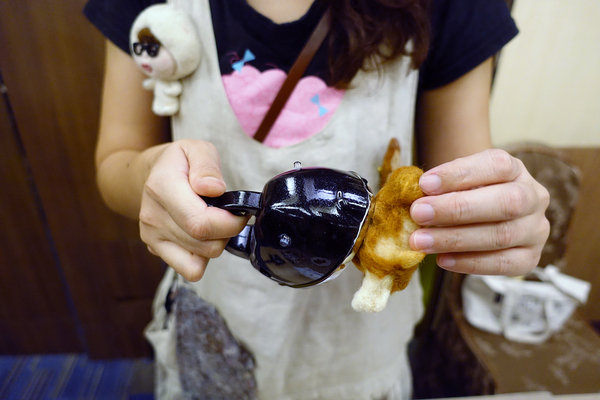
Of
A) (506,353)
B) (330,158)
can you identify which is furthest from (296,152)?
(506,353)

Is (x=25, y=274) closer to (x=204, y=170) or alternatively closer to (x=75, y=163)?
(x=75, y=163)

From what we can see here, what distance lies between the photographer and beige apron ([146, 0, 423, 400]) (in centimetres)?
61

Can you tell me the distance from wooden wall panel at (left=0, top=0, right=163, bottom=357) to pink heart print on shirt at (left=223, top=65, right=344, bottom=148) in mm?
706

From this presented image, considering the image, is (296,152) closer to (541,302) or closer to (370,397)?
(370,397)

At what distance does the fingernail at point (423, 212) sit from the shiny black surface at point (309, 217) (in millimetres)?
53

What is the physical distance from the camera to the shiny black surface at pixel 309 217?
1.30ft

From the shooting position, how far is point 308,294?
2.33 ft

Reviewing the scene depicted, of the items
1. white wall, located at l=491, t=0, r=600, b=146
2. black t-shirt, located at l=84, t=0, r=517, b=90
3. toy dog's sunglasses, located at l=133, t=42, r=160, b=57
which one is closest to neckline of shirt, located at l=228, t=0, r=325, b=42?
black t-shirt, located at l=84, t=0, r=517, b=90

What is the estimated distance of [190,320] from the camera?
750mm

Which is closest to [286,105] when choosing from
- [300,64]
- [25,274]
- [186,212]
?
[300,64]

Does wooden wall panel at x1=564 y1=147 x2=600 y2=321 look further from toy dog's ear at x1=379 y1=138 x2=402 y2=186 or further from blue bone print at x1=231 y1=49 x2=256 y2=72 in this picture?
blue bone print at x1=231 y1=49 x2=256 y2=72

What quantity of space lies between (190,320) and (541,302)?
111cm

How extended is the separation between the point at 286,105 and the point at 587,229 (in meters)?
1.57

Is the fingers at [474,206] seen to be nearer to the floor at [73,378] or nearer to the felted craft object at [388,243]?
the felted craft object at [388,243]
